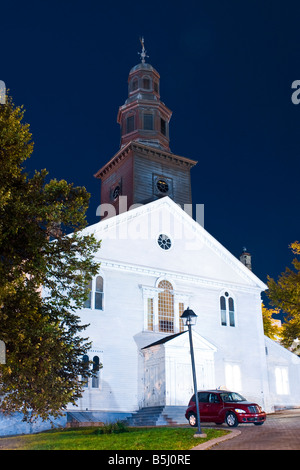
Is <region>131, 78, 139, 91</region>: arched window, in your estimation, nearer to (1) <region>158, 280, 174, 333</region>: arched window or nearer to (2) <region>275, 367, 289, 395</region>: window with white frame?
(1) <region>158, 280, 174, 333</region>: arched window

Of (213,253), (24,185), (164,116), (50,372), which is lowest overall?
(50,372)

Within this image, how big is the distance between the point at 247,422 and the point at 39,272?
10.6 m

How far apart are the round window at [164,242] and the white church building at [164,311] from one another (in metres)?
0.06

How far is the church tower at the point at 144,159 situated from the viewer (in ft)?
117

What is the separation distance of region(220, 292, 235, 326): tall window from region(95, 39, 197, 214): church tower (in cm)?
866

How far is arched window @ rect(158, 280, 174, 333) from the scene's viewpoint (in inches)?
1110

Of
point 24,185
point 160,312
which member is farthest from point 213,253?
point 24,185

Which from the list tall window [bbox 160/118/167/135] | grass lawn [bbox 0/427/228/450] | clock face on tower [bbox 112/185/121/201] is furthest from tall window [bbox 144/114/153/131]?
grass lawn [bbox 0/427/228/450]

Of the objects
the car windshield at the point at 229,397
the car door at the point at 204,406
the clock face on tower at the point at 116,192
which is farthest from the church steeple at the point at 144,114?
the car windshield at the point at 229,397

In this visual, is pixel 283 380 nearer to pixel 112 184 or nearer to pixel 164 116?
pixel 112 184

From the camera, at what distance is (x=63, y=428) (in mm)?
21547

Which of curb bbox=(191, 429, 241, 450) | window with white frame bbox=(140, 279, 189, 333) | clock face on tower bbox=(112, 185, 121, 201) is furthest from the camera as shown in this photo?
clock face on tower bbox=(112, 185, 121, 201)

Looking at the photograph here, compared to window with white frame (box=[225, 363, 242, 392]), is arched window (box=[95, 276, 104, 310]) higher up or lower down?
higher up
